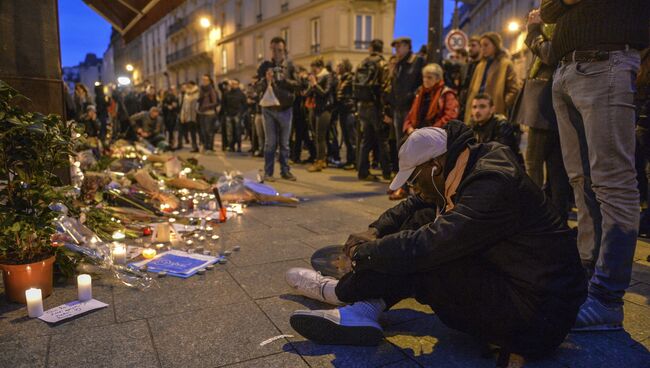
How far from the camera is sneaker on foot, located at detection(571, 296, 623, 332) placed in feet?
7.98

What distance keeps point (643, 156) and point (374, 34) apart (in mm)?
25616

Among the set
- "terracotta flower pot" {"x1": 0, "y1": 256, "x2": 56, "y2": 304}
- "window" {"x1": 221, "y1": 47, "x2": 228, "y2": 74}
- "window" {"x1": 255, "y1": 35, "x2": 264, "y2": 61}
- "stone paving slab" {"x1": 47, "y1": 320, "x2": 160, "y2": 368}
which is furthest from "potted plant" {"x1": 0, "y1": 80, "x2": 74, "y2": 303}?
"window" {"x1": 221, "y1": 47, "x2": 228, "y2": 74}

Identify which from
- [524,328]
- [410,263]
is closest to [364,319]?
[410,263]

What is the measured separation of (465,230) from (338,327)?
2.51 ft

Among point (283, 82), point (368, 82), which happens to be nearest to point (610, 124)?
point (368, 82)

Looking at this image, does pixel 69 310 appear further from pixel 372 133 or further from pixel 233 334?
pixel 372 133

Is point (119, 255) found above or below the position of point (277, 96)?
below

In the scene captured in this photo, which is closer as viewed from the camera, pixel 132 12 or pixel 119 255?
pixel 119 255

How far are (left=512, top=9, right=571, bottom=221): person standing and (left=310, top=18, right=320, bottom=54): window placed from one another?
2756 cm

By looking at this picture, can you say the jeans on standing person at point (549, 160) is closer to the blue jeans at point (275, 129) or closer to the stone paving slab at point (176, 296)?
the stone paving slab at point (176, 296)

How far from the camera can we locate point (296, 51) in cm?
3244

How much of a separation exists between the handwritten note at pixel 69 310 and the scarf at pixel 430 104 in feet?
14.6

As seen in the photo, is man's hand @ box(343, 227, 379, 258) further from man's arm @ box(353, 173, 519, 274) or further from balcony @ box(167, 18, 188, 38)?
balcony @ box(167, 18, 188, 38)

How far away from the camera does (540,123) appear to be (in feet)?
12.9
